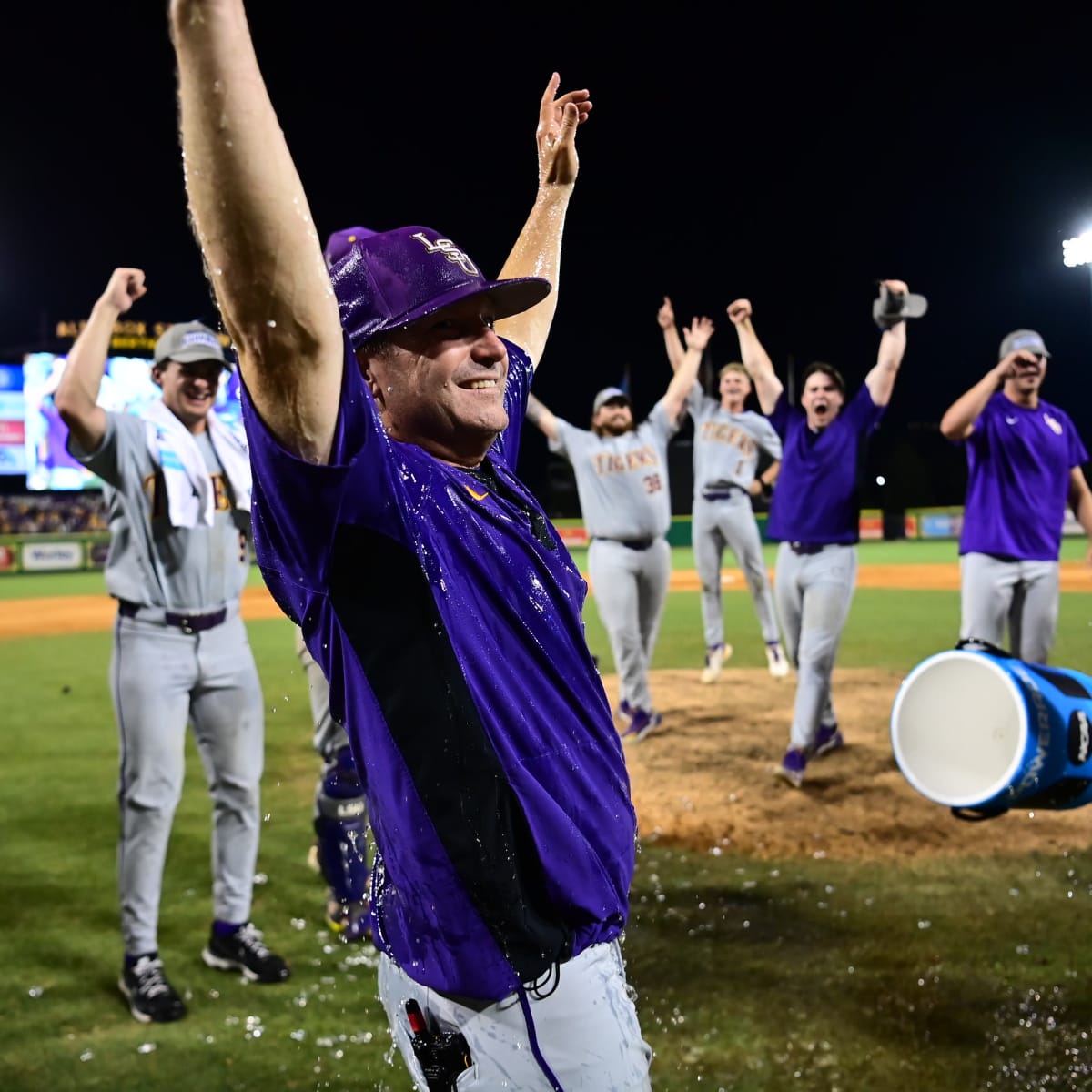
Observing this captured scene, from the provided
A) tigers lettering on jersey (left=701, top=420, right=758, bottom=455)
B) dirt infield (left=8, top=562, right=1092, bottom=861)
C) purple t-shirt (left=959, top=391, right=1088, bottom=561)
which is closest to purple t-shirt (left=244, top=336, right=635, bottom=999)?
dirt infield (left=8, top=562, right=1092, bottom=861)

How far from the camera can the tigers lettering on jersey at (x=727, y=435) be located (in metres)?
9.13

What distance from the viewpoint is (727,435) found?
30.0 ft

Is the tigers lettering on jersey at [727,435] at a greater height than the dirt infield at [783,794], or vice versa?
the tigers lettering on jersey at [727,435]

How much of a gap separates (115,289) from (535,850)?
3.02 meters

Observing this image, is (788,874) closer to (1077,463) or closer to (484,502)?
Answer: (1077,463)

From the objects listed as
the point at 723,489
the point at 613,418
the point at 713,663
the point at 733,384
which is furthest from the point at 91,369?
the point at 713,663

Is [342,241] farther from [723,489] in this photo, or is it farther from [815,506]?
[723,489]

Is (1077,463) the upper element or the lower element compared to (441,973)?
upper

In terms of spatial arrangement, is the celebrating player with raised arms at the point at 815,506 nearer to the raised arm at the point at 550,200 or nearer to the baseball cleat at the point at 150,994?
the raised arm at the point at 550,200

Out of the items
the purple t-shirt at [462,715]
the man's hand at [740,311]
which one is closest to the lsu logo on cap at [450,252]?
the purple t-shirt at [462,715]

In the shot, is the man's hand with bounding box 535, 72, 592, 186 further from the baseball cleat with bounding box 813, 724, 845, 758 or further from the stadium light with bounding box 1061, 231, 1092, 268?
the baseball cleat with bounding box 813, 724, 845, 758

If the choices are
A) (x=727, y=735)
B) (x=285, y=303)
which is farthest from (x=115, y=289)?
(x=727, y=735)

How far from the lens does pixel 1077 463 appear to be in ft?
19.7

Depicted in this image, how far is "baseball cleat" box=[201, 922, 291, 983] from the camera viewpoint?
377 cm
